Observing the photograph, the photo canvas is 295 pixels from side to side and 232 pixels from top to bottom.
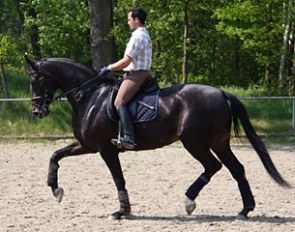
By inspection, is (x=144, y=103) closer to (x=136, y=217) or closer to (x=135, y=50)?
(x=135, y=50)

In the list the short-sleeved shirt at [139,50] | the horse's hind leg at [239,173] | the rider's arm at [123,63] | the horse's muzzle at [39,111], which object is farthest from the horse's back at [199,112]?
the horse's muzzle at [39,111]

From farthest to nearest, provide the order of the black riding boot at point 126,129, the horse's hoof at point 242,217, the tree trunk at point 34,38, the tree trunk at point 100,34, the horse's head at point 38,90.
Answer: the tree trunk at point 34,38, the tree trunk at point 100,34, the horse's head at point 38,90, the black riding boot at point 126,129, the horse's hoof at point 242,217

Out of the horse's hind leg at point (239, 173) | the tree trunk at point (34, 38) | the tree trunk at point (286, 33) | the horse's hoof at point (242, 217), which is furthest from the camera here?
the tree trunk at point (34, 38)

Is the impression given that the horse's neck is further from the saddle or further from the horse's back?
the horse's back

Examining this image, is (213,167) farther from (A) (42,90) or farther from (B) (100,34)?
(B) (100,34)

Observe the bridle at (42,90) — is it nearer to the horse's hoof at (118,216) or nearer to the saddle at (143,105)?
the saddle at (143,105)

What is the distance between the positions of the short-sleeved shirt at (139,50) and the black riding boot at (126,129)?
0.49 metres

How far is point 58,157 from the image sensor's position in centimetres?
808

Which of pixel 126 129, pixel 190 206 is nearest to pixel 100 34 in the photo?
pixel 126 129

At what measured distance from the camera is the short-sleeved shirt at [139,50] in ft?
24.6

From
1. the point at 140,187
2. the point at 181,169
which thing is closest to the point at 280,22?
the point at 181,169

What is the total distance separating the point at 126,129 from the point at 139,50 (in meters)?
0.90

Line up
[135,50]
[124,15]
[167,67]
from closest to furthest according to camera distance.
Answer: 1. [135,50]
2. [124,15]
3. [167,67]

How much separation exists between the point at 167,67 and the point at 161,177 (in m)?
20.3
